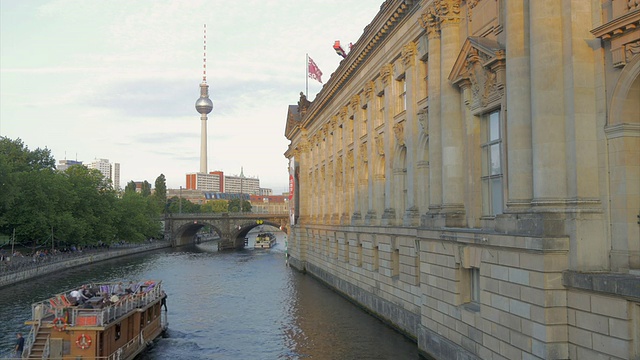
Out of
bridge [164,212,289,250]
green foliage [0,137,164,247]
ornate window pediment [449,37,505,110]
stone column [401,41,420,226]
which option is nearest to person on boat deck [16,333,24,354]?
stone column [401,41,420,226]

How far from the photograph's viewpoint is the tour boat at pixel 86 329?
911 inches

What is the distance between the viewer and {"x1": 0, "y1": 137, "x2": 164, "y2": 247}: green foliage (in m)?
70.0

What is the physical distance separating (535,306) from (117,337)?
60.5ft

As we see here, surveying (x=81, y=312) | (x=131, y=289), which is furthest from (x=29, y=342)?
(x=131, y=289)

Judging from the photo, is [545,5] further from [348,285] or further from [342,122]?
[342,122]

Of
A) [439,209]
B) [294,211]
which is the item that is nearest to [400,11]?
[439,209]

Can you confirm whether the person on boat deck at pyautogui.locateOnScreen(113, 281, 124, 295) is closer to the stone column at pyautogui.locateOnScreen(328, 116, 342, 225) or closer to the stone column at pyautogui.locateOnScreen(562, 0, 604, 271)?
the stone column at pyautogui.locateOnScreen(328, 116, 342, 225)

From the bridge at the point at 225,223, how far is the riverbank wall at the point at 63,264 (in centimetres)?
1803

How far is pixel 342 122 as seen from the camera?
50.6 meters

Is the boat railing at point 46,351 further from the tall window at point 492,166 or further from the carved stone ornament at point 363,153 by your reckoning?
the carved stone ornament at point 363,153

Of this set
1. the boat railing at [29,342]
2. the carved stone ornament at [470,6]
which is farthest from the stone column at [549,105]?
the boat railing at [29,342]

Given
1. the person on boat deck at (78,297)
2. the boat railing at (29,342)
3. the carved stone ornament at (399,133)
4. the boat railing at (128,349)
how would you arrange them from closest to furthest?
the boat railing at (29,342) → the boat railing at (128,349) → the person on boat deck at (78,297) → the carved stone ornament at (399,133)

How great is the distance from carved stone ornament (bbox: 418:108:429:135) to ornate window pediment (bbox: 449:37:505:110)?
5.66m

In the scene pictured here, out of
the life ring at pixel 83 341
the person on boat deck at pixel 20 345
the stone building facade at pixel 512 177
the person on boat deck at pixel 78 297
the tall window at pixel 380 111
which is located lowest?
the person on boat deck at pixel 20 345
